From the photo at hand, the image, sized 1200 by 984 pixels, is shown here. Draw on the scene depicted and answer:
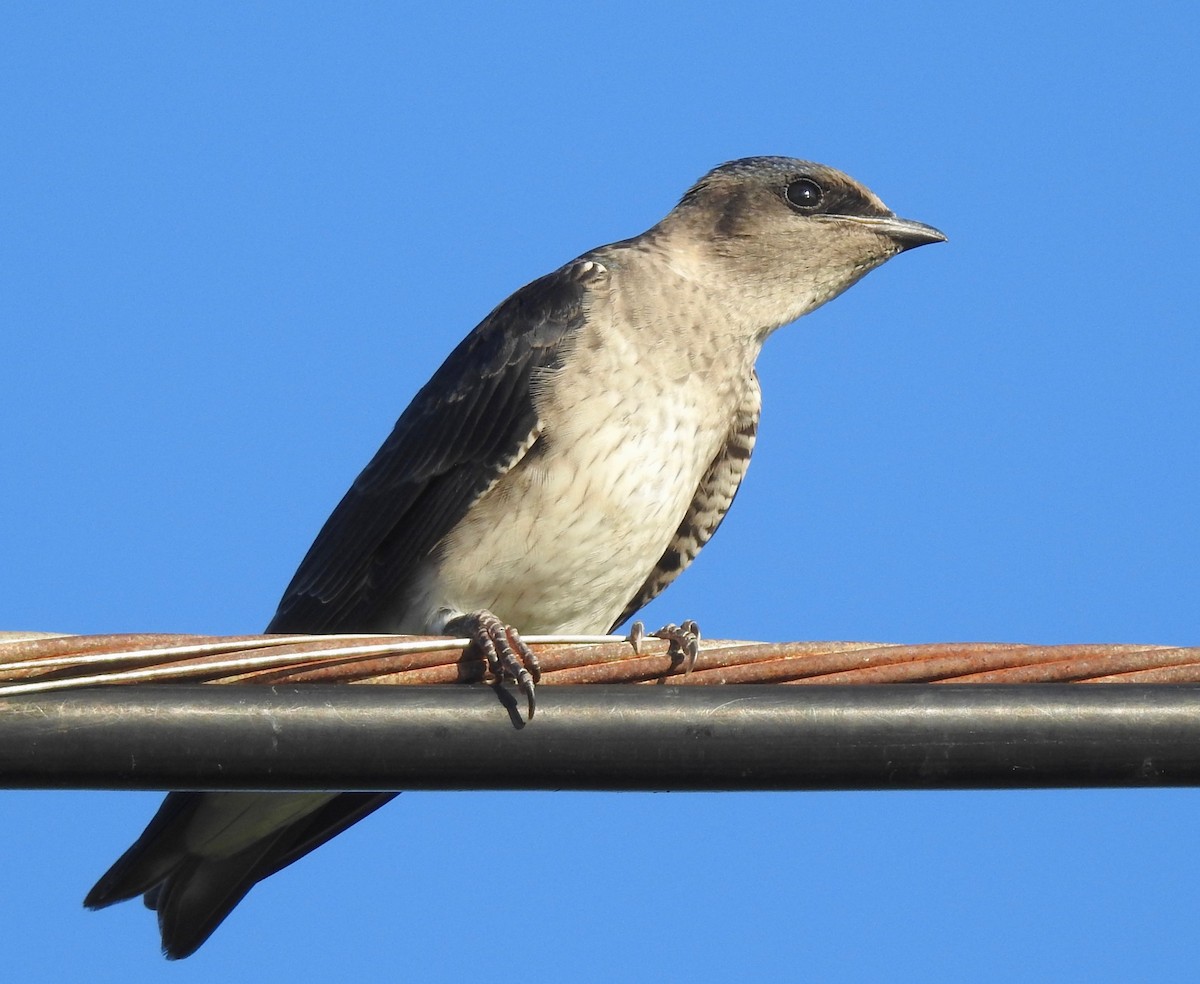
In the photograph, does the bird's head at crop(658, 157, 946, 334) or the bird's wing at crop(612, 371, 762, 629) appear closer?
the bird's wing at crop(612, 371, 762, 629)

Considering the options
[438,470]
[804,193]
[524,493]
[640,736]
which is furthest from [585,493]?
[640,736]

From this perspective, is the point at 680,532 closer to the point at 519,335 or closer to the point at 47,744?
the point at 519,335

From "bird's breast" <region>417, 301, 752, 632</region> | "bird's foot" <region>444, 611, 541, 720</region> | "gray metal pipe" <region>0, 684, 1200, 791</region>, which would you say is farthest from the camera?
"bird's breast" <region>417, 301, 752, 632</region>

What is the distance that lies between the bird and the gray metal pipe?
210cm

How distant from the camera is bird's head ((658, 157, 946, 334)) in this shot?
7160 mm

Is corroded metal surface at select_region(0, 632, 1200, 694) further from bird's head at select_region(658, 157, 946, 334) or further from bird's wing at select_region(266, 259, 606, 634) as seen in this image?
bird's head at select_region(658, 157, 946, 334)

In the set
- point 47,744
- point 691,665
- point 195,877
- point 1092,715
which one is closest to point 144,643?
point 47,744

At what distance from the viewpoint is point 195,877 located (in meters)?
5.82

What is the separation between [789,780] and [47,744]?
4.64ft

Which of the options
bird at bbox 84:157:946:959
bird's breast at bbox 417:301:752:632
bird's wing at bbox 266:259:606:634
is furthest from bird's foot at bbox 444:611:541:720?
bird's wing at bbox 266:259:606:634

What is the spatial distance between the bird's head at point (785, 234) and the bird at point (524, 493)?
0.60ft

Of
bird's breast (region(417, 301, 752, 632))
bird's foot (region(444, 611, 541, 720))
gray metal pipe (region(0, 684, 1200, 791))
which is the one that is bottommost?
gray metal pipe (region(0, 684, 1200, 791))

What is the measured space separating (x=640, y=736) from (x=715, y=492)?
355 centimetres

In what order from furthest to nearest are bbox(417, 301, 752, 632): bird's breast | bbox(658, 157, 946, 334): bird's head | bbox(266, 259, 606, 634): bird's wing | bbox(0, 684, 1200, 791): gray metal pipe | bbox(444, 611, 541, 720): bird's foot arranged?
bbox(658, 157, 946, 334): bird's head, bbox(266, 259, 606, 634): bird's wing, bbox(417, 301, 752, 632): bird's breast, bbox(444, 611, 541, 720): bird's foot, bbox(0, 684, 1200, 791): gray metal pipe
